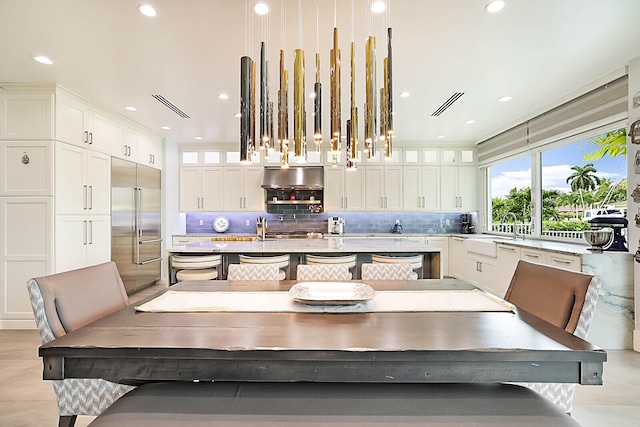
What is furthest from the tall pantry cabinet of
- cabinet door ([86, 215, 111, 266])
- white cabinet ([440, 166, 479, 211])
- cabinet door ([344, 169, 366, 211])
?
white cabinet ([440, 166, 479, 211])

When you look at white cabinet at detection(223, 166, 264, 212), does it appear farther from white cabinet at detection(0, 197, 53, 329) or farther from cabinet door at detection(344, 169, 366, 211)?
white cabinet at detection(0, 197, 53, 329)

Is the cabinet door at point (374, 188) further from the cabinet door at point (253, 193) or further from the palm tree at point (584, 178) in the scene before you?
the palm tree at point (584, 178)

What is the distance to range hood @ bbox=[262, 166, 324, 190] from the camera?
238 inches

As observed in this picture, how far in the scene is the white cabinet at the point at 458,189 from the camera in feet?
20.6

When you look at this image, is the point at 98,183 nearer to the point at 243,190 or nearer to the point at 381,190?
the point at 243,190

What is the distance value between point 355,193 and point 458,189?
193 cm

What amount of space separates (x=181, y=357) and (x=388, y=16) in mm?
2372

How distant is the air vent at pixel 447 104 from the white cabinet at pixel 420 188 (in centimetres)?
177

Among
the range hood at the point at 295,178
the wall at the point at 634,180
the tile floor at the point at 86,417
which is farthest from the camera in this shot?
the range hood at the point at 295,178

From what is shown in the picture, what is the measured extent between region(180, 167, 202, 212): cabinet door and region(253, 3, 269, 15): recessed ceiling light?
4.54m

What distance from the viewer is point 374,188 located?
628cm

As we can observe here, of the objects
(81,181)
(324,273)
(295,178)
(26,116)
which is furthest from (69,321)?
(295,178)

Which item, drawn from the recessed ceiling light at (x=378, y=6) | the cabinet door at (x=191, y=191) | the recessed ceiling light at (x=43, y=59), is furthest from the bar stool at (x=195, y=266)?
the cabinet door at (x=191, y=191)

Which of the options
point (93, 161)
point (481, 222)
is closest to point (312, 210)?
point (481, 222)
